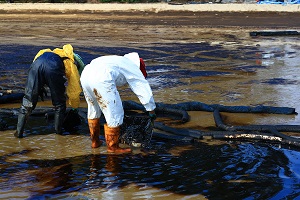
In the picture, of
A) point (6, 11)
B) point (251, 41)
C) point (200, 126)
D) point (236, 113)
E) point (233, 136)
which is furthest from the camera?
point (6, 11)

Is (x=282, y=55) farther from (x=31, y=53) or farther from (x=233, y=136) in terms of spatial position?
(x=233, y=136)

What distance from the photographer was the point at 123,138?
24.6 ft

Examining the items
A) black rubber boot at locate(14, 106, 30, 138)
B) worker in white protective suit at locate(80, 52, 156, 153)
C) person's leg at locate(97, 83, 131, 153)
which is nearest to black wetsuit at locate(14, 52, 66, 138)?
black rubber boot at locate(14, 106, 30, 138)

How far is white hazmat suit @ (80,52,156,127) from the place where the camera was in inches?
259

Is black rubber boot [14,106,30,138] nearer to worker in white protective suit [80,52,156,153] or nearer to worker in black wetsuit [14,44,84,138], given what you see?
worker in black wetsuit [14,44,84,138]

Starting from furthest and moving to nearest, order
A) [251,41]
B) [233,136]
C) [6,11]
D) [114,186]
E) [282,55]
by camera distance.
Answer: [6,11] → [251,41] → [282,55] → [233,136] → [114,186]

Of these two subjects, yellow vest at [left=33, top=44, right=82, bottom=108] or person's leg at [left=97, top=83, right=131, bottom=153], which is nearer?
person's leg at [left=97, top=83, right=131, bottom=153]

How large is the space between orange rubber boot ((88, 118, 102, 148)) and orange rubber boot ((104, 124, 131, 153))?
11.7 inches

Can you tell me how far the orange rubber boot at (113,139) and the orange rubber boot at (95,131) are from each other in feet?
0.98

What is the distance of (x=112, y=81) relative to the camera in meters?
6.61

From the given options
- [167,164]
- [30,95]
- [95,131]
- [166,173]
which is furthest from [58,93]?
[166,173]

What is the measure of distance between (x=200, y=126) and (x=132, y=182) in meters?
2.44

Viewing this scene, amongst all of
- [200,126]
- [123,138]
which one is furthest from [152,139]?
[200,126]

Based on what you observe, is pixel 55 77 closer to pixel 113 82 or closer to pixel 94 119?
pixel 94 119
